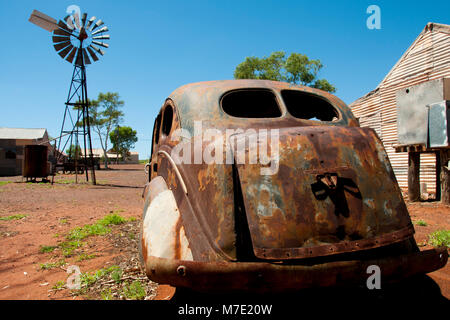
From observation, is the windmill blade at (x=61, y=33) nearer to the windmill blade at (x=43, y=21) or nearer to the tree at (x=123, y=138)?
the windmill blade at (x=43, y=21)

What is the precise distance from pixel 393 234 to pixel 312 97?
173cm

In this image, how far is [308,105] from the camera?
3.48 metres

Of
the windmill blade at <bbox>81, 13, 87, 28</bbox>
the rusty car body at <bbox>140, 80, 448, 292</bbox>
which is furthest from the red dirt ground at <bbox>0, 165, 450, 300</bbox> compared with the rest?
the windmill blade at <bbox>81, 13, 87, 28</bbox>

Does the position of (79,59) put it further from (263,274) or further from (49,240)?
(263,274)

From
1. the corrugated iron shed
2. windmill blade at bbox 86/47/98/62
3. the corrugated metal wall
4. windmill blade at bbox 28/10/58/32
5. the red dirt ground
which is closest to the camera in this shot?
the red dirt ground

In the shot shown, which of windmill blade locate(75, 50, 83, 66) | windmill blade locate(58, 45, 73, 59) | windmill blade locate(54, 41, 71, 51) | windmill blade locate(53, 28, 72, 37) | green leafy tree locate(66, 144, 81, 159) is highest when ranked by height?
windmill blade locate(53, 28, 72, 37)

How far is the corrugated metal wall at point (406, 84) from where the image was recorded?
388 inches

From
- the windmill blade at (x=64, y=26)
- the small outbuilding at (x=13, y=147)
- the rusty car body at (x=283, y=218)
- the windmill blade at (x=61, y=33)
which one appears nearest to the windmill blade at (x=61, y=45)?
the windmill blade at (x=61, y=33)

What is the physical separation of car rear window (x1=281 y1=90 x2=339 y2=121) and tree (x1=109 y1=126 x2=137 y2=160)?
59.8 m

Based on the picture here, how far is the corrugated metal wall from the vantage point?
9859 mm

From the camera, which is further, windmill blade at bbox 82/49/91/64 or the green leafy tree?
the green leafy tree

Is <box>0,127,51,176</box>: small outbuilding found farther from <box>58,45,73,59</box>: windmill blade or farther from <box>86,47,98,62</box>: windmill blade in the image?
<box>86,47,98,62</box>: windmill blade

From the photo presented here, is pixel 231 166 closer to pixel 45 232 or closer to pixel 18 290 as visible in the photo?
pixel 18 290

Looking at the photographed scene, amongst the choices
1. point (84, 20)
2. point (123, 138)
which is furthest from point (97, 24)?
point (123, 138)
